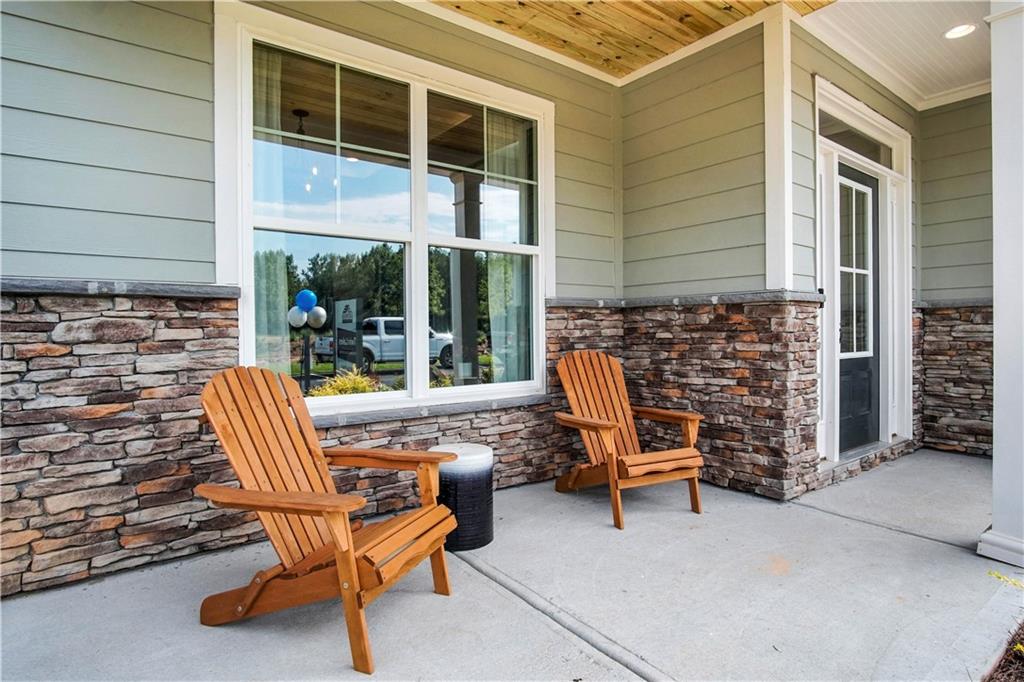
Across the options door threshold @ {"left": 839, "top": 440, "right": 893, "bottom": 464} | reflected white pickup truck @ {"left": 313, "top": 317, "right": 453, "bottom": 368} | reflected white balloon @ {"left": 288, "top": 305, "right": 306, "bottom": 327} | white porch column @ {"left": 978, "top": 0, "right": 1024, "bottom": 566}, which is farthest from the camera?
door threshold @ {"left": 839, "top": 440, "right": 893, "bottom": 464}

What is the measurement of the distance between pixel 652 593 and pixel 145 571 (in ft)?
7.52

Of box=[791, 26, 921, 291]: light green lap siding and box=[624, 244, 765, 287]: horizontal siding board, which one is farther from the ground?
box=[791, 26, 921, 291]: light green lap siding

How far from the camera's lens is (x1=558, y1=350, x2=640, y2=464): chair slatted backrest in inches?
149

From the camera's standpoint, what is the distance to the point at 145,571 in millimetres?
2668

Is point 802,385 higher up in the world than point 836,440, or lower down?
higher up

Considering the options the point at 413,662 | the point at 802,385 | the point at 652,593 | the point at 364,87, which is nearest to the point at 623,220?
the point at 802,385

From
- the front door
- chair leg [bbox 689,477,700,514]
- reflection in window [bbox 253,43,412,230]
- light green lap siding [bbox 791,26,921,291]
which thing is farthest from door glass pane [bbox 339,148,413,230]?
the front door

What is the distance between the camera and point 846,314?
4.48m

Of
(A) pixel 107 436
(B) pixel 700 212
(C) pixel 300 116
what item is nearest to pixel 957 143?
(B) pixel 700 212

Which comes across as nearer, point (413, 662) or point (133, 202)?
point (413, 662)

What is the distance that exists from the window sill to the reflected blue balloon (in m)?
0.61

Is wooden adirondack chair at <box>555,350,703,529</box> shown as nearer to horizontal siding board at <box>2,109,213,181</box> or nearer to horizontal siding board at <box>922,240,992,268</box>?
horizontal siding board at <box>2,109,213,181</box>

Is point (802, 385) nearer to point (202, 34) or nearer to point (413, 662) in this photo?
point (413, 662)

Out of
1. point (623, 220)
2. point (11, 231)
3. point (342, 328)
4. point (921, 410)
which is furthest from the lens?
point (921, 410)
